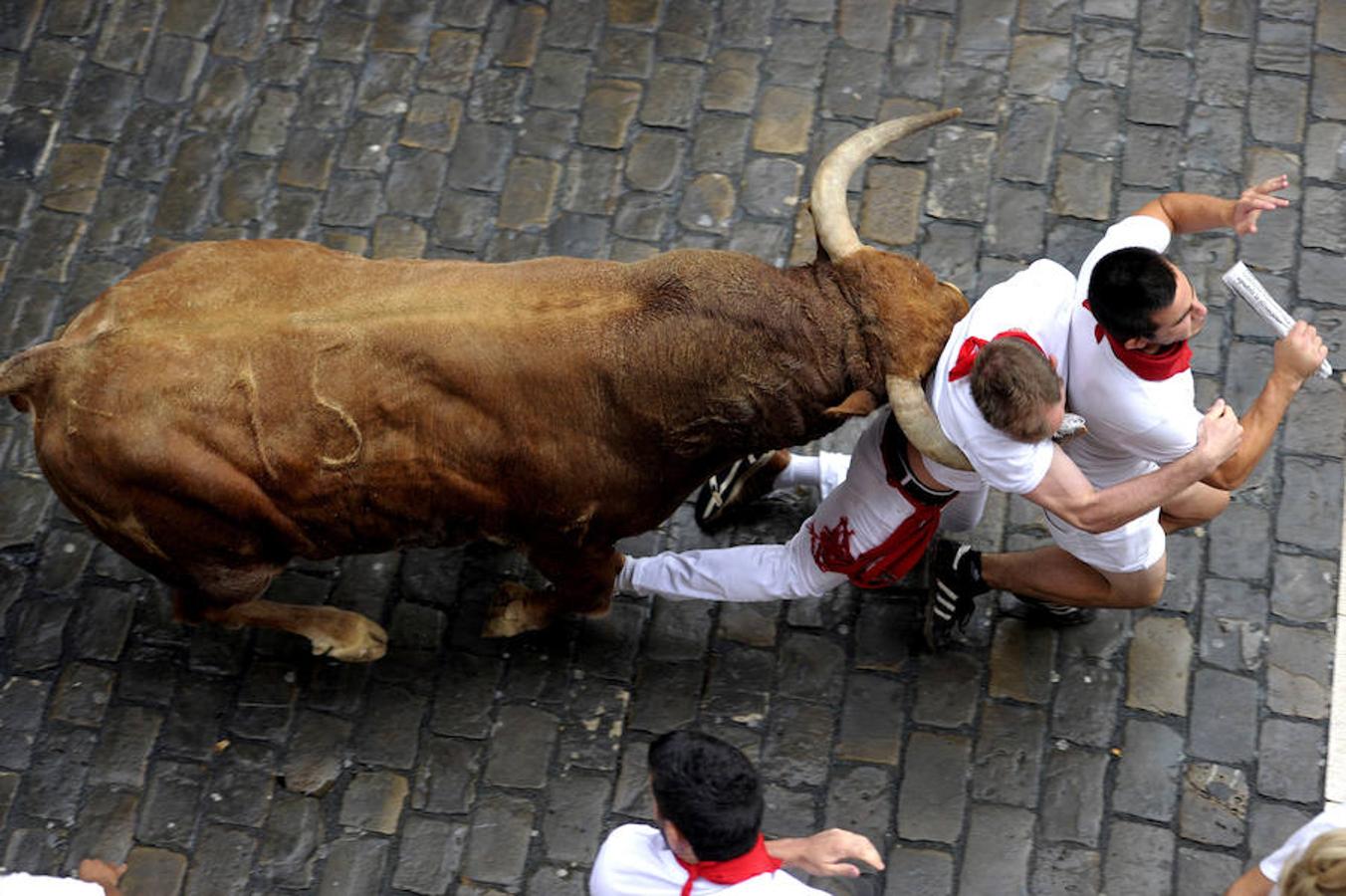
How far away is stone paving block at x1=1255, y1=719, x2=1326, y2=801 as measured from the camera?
5.91 metres

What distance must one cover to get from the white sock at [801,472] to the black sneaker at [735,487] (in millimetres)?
37

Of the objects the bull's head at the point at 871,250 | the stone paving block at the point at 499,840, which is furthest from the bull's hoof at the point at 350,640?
the bull's head at the point at 871,250

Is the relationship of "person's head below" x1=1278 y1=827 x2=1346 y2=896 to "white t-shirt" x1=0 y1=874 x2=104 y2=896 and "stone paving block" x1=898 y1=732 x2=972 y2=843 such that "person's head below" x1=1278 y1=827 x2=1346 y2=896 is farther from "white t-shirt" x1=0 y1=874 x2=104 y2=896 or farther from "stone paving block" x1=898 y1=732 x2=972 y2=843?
"white t-shirt" x1=0 y1=874 x2=104 y2=896

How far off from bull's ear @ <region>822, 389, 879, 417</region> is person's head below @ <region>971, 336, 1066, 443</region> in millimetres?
445

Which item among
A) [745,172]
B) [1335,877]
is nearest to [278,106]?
[745,172]

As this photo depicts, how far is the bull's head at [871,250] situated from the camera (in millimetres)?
4941

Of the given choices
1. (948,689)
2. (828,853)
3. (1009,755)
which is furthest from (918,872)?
(828,853)

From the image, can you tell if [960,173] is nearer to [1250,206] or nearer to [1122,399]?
[1250,206]

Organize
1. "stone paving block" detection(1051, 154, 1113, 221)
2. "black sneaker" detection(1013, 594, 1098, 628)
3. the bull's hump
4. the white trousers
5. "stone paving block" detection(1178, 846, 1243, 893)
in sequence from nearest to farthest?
the bull's hump < the white trousers < "stone paving block" detection(1178, 846, 1243, 893) < "black sneaker" detection(1013, 594, 1098, 628) < "stone paving block" detection(1051, 154, 1113, 221)

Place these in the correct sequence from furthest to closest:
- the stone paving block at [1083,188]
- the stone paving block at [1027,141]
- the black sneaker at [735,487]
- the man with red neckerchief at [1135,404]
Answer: the stone paving block at [1027,141] → the stone paving block at [1083,188] → the black sneaker at [735,487] → the man with red neckerchief at [1135,404]

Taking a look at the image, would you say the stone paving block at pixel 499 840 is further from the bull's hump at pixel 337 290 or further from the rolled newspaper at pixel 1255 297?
the rolled newspaper at pixel 1255 297

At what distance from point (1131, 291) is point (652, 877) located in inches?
90.5

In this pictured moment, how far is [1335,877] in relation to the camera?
13.4ft

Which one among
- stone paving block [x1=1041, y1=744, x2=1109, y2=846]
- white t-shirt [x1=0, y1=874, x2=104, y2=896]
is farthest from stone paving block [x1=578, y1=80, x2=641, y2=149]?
white t-shirt [x1=0, y1=874, x2=104, y2=896]
